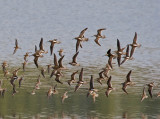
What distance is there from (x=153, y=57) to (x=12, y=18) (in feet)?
149

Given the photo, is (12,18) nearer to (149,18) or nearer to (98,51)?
(149,18)

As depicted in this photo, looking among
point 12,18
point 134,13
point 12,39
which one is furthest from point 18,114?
point 134,13

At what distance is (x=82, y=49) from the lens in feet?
308

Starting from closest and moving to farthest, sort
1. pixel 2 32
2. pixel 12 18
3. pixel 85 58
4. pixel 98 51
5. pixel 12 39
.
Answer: pixel 85 58, pixel 98 51, pixel 12 39, pixel 2 32, pixel 12 18

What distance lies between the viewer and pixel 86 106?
2386 inches

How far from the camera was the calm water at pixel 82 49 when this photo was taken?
59.5 meters

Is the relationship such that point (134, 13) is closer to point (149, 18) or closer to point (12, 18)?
point (149, 18)

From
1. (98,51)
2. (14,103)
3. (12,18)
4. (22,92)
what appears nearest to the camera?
(14,103)

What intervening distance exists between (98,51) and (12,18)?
38029mm

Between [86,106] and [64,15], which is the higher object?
[64,15]

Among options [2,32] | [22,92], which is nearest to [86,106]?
[22,92]

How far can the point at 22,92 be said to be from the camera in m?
65.8

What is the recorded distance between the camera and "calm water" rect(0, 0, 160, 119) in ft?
195

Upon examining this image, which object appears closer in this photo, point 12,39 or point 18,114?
point 18,114
